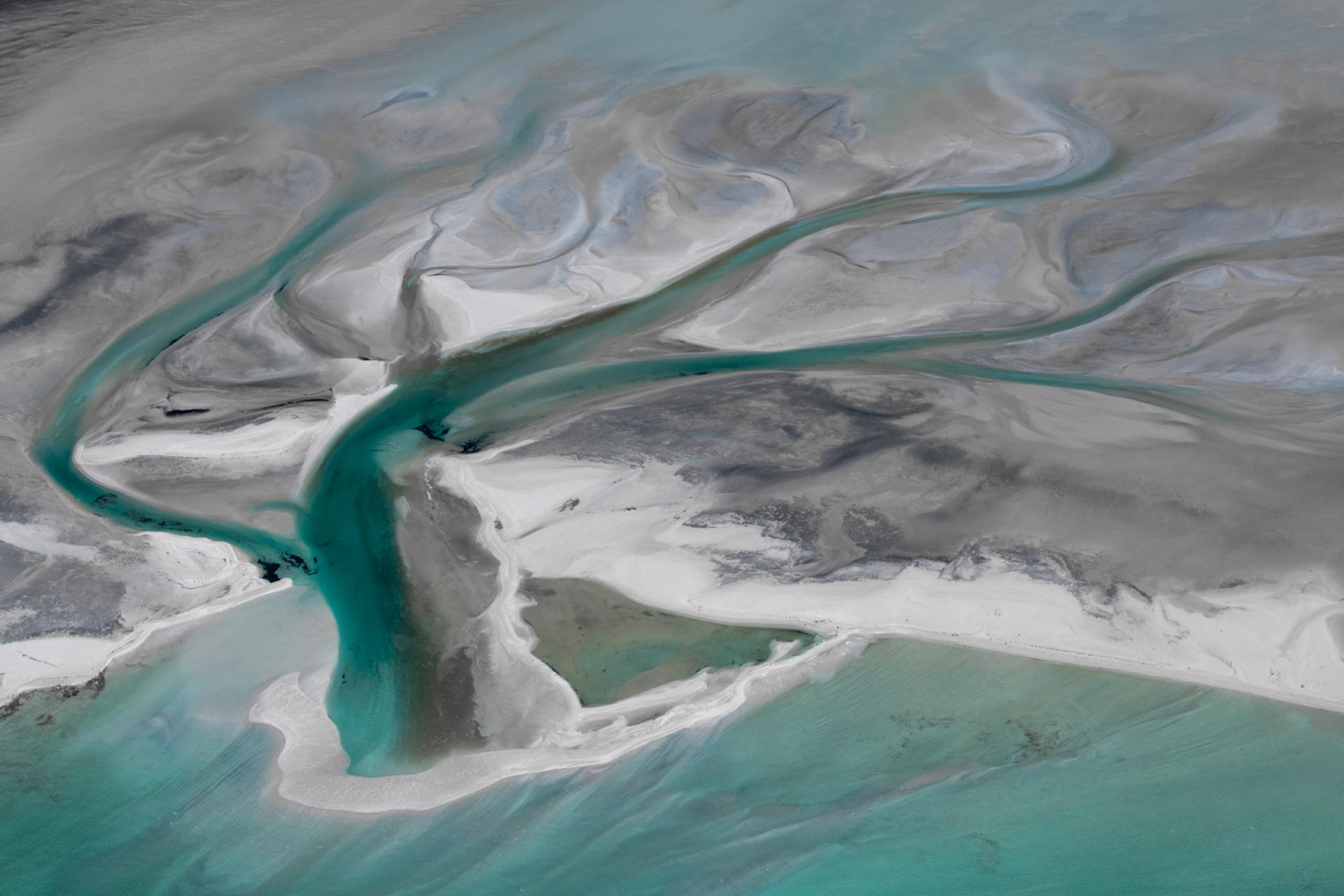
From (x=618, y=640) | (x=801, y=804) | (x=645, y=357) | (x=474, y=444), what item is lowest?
(x=801, y=804)

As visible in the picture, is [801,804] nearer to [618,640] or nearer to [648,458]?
[618,640]

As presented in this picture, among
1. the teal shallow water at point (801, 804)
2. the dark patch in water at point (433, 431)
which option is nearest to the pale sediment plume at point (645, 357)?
the dark patch in water at point (433, 431)

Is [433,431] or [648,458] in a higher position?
[433,431]

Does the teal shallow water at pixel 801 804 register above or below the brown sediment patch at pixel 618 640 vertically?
below

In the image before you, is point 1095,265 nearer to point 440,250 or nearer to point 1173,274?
point 1173,274

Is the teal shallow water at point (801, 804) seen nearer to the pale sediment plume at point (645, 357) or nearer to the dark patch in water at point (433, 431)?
the pale sediment plume at point (645, 357)

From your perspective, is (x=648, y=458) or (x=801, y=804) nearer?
(x=801, y=804)

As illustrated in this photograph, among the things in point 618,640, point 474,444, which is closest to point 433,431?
point 474,444
